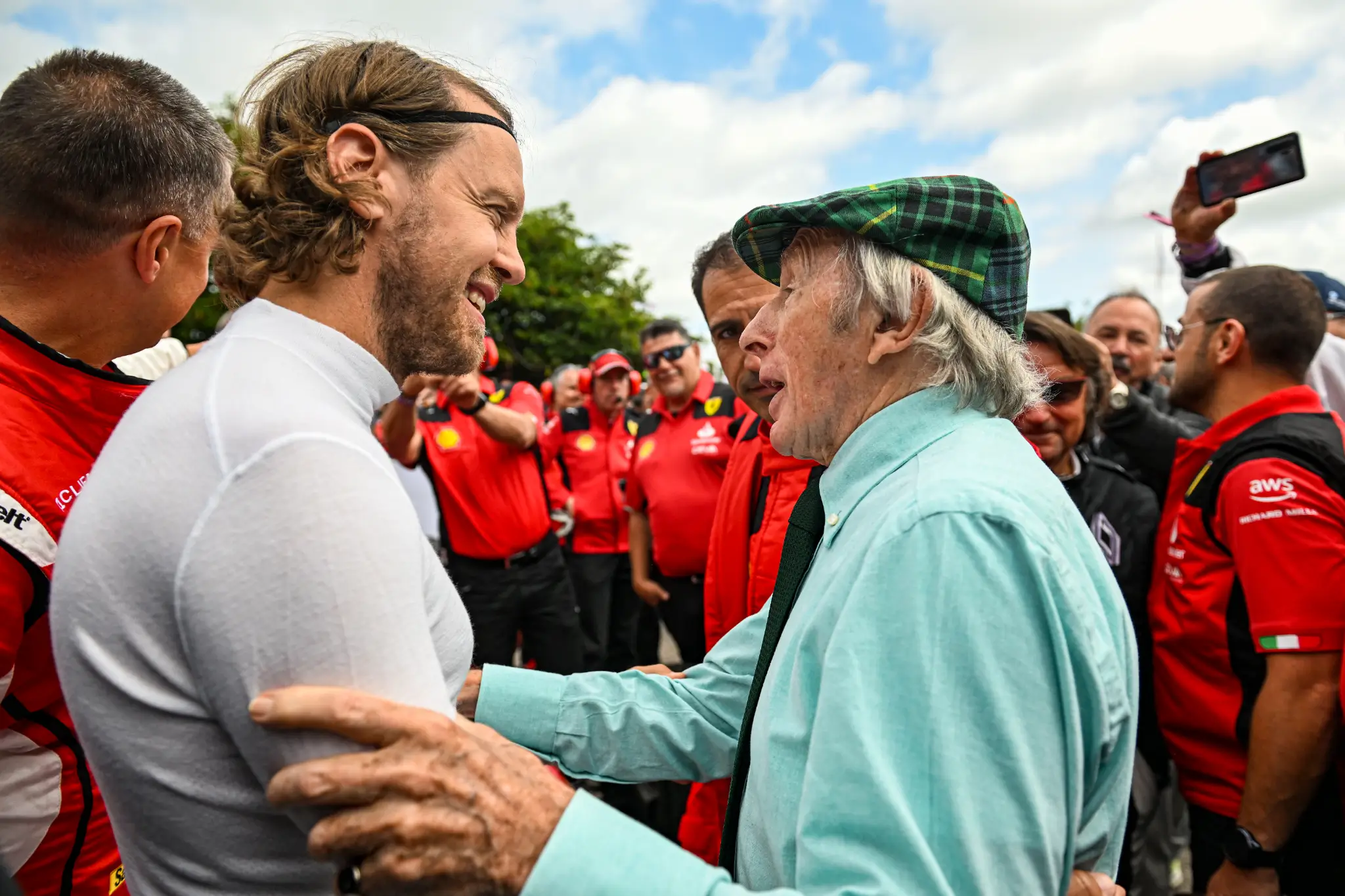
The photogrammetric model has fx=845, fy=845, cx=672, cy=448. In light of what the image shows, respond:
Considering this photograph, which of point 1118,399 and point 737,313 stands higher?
point 737,313

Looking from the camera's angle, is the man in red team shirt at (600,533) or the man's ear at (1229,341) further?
the man in red team shirt at (600,533)

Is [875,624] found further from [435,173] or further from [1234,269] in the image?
[1234,269]

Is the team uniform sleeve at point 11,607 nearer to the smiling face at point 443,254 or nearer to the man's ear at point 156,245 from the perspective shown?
the man's ear at point 156,245

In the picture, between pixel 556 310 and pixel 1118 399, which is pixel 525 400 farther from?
pixel 556 310

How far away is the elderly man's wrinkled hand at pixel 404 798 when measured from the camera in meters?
→ 0.97

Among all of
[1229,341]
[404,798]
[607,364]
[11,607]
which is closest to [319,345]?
[404,798]

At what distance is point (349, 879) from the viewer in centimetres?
102

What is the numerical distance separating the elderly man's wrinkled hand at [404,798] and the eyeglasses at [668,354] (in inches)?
213

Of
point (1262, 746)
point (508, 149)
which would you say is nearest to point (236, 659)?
point (508, 149)

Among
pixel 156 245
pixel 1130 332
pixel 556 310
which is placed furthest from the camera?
pixel 556 310

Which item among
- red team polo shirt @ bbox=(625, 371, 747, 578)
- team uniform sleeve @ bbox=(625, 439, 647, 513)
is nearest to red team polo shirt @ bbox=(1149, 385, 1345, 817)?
red team polo shirt @ bbox=(625, 371, 747, 578)

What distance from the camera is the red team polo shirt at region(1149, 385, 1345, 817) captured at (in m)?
2.57

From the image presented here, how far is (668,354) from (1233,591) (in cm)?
426

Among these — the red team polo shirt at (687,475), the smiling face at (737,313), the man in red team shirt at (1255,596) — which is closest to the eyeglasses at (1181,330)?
the man in red team shirt at (1255,596)
